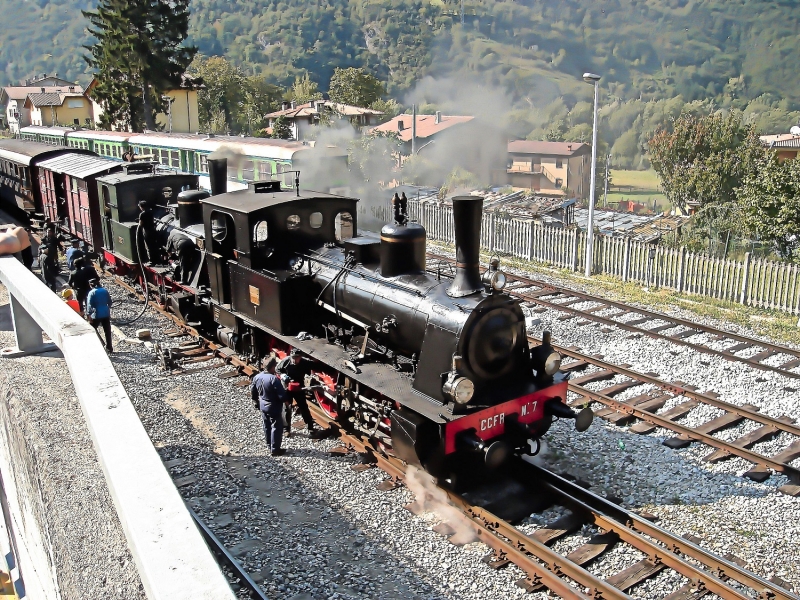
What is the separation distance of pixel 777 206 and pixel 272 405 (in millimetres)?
15096

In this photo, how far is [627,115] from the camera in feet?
263

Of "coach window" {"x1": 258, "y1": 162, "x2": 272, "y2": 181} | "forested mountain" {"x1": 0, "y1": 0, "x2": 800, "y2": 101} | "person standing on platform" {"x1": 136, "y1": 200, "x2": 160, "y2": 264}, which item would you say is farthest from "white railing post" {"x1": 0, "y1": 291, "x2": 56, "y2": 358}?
"forested mountain" {"x1": 0, "y1": 0, "x2": 800, "y2": 101}

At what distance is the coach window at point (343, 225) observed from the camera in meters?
10.5

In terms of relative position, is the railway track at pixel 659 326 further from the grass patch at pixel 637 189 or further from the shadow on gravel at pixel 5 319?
the grass patch at pixel 637 189

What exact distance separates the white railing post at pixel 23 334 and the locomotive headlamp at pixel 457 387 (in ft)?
15.0

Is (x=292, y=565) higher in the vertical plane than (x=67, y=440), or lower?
lower

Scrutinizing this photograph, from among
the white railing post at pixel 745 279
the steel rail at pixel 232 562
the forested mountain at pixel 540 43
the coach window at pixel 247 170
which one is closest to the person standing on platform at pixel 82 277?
the steel rail at pixel 232 562

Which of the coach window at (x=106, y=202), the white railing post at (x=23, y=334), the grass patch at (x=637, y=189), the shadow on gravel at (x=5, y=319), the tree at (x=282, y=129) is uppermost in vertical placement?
the tree at (x=282, y=129)

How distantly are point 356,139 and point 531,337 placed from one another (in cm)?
2048

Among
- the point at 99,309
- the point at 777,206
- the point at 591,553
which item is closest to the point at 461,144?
the point at 777,206

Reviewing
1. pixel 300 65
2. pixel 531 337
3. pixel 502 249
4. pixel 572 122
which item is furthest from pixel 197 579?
pixel 300 65

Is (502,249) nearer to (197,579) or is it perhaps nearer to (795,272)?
(795,272)

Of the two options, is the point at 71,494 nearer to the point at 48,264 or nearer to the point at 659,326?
the point at 659,326

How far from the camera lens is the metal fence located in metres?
15.0
